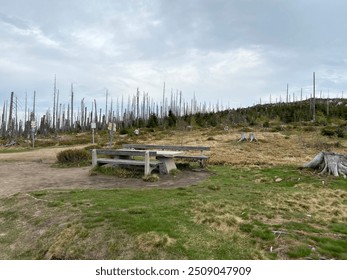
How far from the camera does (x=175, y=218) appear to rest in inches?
194

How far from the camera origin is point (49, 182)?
863 cm

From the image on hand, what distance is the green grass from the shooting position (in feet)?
12.6

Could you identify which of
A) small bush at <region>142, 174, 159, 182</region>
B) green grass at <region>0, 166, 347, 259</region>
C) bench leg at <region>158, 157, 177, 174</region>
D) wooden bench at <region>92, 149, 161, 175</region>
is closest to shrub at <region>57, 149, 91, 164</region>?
wooden bench at <region>92, 149, 161, 175</region>

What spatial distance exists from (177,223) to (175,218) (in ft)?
0.84

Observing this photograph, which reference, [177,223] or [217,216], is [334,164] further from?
[177,223]

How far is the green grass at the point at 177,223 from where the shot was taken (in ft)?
12.6

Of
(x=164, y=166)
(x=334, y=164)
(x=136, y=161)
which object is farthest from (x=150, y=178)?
(x=334, y=164)

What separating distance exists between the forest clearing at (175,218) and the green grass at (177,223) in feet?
0.05

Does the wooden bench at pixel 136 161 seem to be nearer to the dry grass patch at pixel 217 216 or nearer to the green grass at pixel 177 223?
the green grass at pixel 177 223

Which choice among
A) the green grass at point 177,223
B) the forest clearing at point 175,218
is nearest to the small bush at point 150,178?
the forest clearing at point 175,218
